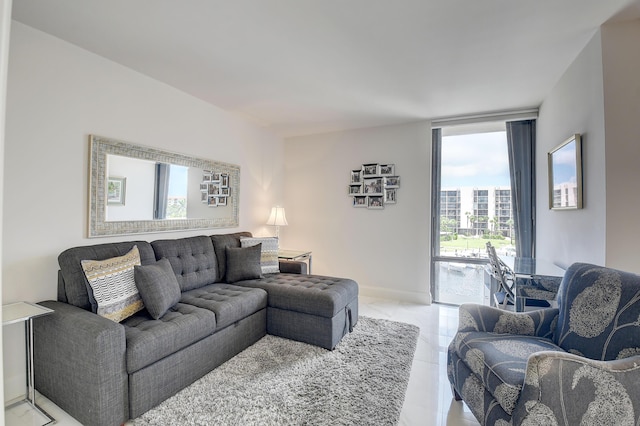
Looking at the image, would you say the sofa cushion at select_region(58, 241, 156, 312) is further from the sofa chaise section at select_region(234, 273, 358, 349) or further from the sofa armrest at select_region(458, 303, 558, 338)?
the sofa armrest at select_region(458, 303, 558, 338)

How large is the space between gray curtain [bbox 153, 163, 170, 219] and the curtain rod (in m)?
3.26

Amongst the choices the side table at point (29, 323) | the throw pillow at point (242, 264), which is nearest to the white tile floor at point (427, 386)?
the side table at point (29, 323)

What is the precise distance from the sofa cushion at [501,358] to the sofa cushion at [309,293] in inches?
42.9

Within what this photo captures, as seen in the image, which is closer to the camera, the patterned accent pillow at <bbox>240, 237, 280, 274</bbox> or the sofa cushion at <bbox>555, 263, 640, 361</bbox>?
the sofa cushion at <bbox>555, 263, 640, 361</bbox>

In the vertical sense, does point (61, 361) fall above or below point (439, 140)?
below

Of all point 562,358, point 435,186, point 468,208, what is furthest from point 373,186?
point 562,358

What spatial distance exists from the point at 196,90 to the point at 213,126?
0.50 meters

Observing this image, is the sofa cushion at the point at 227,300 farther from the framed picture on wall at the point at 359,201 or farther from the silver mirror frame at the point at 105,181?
the framed picture on wall at the point at 359,201

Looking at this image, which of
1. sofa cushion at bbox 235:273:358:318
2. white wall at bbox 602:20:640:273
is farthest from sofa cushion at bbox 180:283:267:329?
white wall at bbox 602:20:640:273

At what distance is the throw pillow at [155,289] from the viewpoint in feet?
6.75

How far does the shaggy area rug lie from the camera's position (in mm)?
1736

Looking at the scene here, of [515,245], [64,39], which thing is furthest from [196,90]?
[515,245]

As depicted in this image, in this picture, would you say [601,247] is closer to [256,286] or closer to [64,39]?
[256,286]

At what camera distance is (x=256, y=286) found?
290 cm
